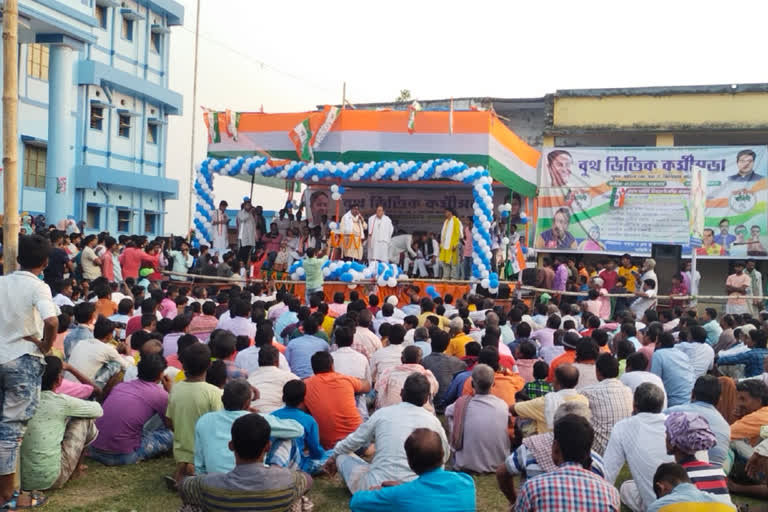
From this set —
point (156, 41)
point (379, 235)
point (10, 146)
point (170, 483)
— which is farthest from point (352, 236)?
point (156, 41)

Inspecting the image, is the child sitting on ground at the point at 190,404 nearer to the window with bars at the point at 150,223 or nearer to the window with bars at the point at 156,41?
the window with bars at the point at 150,223

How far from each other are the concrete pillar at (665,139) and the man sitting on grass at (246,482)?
1933 centimetres

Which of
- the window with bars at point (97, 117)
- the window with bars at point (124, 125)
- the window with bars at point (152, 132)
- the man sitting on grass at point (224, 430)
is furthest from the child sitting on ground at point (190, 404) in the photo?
the window with bars at point (152, 132)

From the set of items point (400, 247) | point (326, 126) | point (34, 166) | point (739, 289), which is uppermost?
point (326, 126)

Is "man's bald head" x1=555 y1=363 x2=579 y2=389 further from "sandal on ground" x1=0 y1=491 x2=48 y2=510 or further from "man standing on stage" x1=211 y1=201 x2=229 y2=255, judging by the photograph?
"man standing on stage" x1=211 y1=201 x2=229 y2=255

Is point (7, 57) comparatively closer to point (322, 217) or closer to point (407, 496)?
point (407, 496)

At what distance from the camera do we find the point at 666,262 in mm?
17047

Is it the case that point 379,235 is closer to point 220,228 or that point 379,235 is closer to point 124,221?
point 220,228

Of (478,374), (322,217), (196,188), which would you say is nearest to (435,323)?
(478,374)

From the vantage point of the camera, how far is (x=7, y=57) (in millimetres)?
5258

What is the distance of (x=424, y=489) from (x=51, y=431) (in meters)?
3.05

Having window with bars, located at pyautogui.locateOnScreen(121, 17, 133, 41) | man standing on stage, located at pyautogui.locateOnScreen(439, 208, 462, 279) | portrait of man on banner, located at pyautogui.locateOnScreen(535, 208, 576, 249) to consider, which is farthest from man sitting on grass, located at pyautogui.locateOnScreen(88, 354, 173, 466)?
window with bars, located at pyautogui.locateOnScreen(121, 17, 133, 41)

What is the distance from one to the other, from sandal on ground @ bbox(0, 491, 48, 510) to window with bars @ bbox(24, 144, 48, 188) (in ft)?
65.2

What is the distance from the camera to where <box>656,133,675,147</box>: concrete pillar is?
20.8m
